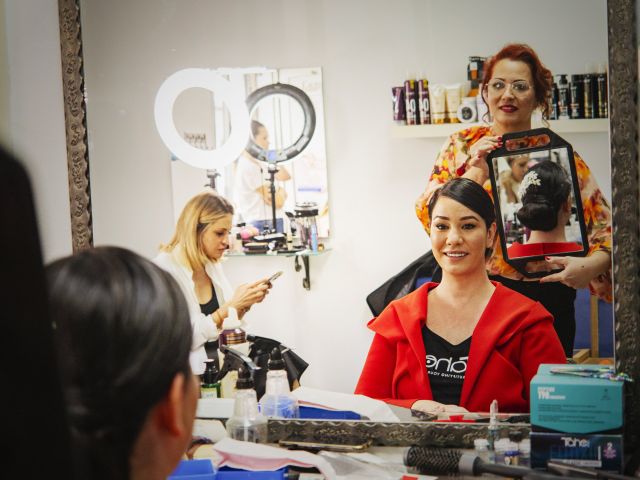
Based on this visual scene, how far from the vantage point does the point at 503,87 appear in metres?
1.46

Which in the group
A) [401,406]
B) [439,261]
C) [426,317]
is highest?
[439,261]

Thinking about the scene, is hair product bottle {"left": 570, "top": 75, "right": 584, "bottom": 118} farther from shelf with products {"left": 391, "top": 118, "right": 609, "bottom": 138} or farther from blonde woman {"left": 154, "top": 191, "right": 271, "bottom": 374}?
blonde woman {"left": 154, "top": 191, "right": 271, "bottom": 374}

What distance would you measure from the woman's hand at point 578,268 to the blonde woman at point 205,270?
1.98 feet

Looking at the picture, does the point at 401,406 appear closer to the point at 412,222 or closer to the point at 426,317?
the point at 426,317

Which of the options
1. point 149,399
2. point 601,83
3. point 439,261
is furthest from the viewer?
point 439,261

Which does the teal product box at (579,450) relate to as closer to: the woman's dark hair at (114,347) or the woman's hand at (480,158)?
the woman's hand at (480,158)

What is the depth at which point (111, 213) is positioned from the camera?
67.2 inches

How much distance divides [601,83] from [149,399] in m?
1.13

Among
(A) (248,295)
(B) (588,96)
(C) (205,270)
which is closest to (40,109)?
(C) (205,270)

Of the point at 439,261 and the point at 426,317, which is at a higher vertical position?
the point at 439,261

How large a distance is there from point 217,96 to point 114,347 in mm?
1042

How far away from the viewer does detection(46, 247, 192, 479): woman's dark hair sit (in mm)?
620

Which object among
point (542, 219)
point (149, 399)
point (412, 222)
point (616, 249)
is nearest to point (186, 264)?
point (412, 222)

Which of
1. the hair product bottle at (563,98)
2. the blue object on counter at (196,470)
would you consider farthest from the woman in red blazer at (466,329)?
the blue object on counter at (196,470)
